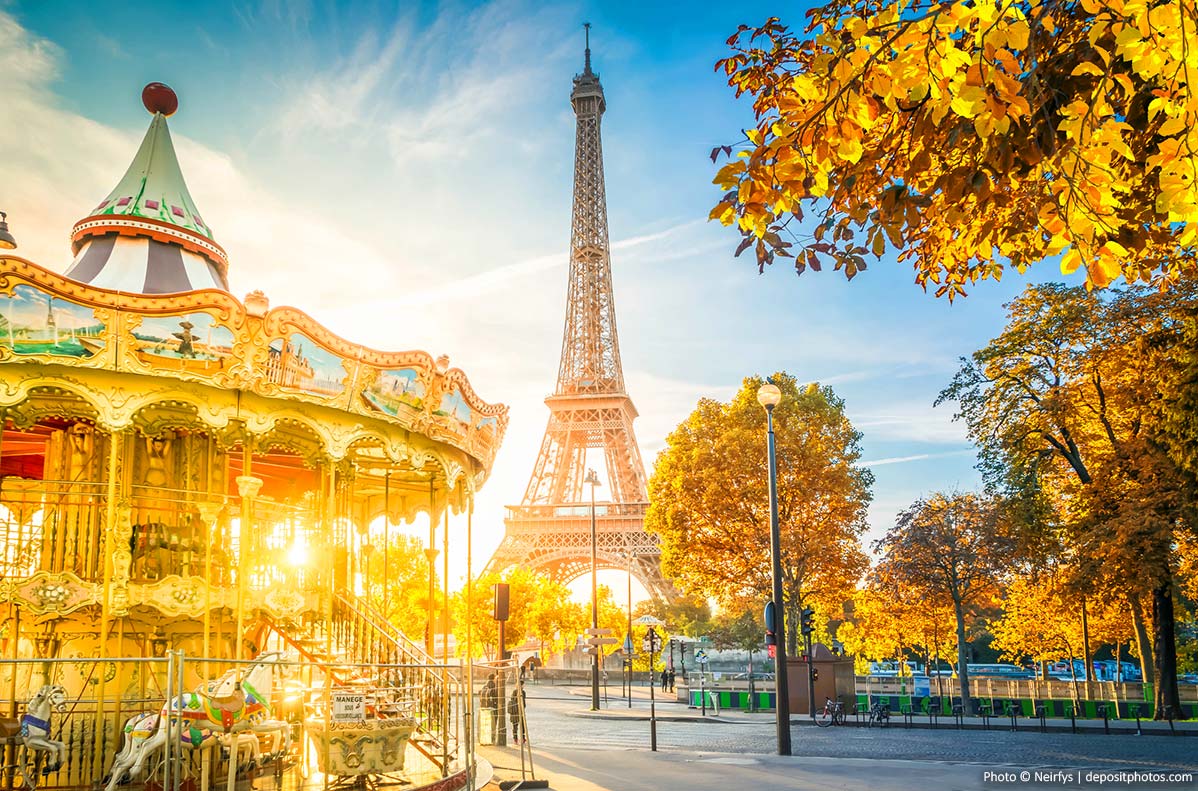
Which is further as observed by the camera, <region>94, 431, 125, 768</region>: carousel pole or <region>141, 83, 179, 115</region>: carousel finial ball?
<region>141, 83, 179, 115</region>: carousel finial ball

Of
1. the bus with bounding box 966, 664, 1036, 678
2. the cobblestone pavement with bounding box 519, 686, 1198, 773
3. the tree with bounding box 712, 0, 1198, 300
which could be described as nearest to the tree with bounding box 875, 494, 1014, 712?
the cobblestone pavement with bounding box 519, 686, 1198, 773

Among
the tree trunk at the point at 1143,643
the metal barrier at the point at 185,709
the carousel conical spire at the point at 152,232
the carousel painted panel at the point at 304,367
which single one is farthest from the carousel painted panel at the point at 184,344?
the tree trunk at the point at 1143,643

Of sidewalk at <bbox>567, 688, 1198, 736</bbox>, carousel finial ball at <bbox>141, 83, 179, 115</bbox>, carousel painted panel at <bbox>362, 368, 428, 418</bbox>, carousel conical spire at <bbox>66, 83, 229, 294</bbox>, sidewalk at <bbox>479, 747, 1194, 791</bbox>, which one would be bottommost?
sidewalk at <bbox>567, 688, 1198, 736</bbox>

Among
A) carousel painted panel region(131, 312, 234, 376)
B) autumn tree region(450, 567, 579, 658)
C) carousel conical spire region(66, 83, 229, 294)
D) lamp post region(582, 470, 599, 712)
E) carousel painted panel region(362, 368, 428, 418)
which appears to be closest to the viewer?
carousel painted panel region(131, 312, 234, 376)

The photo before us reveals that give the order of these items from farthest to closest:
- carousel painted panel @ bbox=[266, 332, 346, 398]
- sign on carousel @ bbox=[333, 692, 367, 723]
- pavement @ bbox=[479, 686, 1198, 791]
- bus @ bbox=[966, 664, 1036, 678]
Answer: bus @ bbox=[966, 664, 1036, 678] → pavement @ bbox=[479, 686, 1198, 791] → carousel painted panel @ bbox=[266, 332, 346, 398] → sign on carousel @ bbox=[333, 692, 367, 723]

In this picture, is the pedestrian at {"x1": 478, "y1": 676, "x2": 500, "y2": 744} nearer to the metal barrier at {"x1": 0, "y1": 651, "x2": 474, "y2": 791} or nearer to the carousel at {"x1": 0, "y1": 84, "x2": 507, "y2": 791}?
the carousel at {"x1": 0, "y1": 84, "x2": 507, "y2": 791}

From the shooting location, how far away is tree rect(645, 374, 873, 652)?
33.4 meters

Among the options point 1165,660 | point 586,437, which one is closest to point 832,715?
point 1165,660

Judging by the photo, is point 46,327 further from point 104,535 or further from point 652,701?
point 652,701

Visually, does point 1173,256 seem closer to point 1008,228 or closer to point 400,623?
point 1008,228

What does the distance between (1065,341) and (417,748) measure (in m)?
21.6

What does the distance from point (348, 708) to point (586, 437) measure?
54269 mm

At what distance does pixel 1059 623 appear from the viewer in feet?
132

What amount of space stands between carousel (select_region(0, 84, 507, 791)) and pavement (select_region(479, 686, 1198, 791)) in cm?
286
